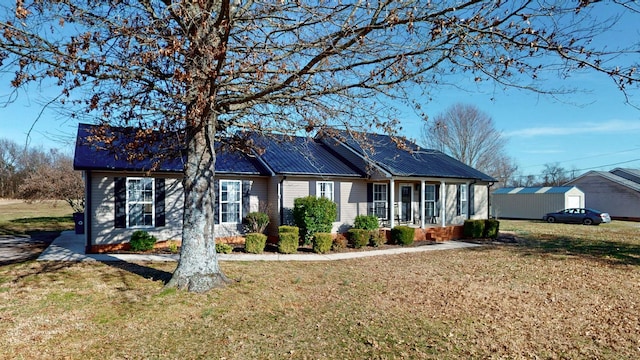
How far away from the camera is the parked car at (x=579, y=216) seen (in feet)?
86.3

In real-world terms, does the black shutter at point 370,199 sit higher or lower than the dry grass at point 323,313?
higher

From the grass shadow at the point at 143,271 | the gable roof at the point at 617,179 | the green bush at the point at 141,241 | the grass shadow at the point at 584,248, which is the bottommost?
the grass shadow at the point at 584,248

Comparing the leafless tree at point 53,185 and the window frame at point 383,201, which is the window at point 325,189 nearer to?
the window frame at point 383,201

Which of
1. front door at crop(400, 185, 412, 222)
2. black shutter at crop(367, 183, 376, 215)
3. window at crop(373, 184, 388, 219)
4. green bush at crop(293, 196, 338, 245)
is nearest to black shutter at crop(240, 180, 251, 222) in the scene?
green bush at crop(293, 196, 338, 245)

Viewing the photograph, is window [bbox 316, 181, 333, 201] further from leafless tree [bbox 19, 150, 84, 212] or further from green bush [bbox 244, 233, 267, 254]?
leafless tree [bbox 19, 150, 84, 212]

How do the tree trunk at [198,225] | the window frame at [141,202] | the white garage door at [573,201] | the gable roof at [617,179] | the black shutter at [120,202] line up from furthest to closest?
the gable roof at [617,179] < the white garage door at [573,201] < the window frame at [141,202] < the black shutter at [120,202] < the tree trunk at [198,225]

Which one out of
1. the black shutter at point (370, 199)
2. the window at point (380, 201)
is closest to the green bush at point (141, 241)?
the black shutter at point (370, 199)

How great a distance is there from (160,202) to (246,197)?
3027mm

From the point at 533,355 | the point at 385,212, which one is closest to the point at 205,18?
the point at 533,355

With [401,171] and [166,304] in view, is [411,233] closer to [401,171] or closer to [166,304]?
[401,171]

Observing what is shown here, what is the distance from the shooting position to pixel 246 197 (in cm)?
1409

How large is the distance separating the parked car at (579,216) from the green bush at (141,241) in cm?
2846

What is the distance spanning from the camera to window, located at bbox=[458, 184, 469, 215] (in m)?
19.3

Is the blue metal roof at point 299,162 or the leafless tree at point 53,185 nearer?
the blue metal roof at point 299,162
